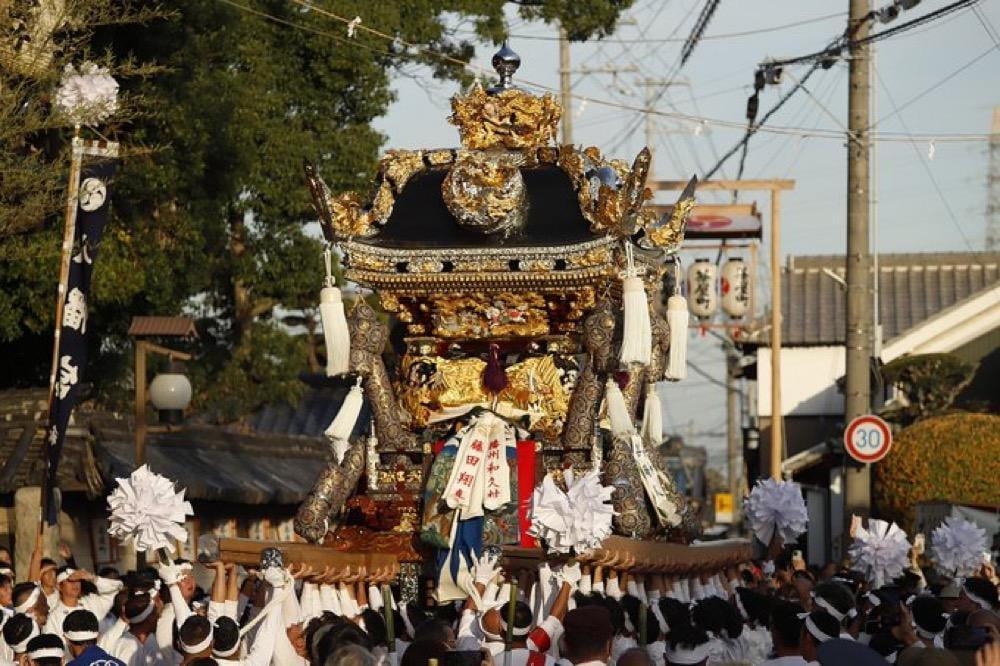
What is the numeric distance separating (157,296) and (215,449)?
4.35 meters

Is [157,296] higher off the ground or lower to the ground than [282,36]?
lower

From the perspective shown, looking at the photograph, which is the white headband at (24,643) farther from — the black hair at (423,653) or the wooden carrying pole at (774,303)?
the wooden carrying pole at (774,303)

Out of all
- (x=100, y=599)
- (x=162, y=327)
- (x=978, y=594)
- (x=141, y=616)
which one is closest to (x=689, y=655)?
(x=141, y=616)

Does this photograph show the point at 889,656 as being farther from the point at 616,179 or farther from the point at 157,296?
the point at 157,296

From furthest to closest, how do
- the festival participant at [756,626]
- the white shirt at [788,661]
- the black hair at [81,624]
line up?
the festival participant at [756,626] → the black hair at [81,624] → the white shirt at [788,661]

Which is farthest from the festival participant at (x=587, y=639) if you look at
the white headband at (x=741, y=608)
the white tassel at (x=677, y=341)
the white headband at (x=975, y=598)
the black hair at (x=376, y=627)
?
the white tassel at (x=677, y=341)

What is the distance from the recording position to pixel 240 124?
2320cm

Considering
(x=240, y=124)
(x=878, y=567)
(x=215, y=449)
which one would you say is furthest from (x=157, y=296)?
(x=878, y=567)

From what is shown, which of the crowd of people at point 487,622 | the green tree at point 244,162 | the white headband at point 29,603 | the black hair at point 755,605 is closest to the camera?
the crowd of people at point 487,622

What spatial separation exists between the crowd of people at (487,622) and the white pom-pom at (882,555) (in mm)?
532

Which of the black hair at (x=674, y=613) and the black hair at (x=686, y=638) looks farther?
the black hair at (x=674, y=613)

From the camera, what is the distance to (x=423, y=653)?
26.1ft

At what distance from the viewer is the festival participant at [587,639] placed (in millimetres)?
8195

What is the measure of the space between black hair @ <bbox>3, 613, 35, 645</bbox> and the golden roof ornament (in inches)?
260
